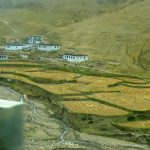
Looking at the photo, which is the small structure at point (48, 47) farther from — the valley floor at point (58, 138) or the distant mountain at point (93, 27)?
the valley floor at point (58, 138)

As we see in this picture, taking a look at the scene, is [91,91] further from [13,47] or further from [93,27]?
[93,27]

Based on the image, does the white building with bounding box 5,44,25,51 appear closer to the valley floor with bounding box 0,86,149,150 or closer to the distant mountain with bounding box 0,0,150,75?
the distant mountain with bounding box 0,0,150,75

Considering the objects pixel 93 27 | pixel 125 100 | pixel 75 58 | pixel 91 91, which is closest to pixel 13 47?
pixel 75 58

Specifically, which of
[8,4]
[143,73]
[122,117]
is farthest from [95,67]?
[8,4]

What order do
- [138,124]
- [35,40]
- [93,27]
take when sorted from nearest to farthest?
[138,124] < [35,40] < [93,27]

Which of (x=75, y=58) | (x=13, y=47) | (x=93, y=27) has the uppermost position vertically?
(x=93, y=27)

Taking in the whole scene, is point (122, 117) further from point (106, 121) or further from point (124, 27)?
point (124, 27)
